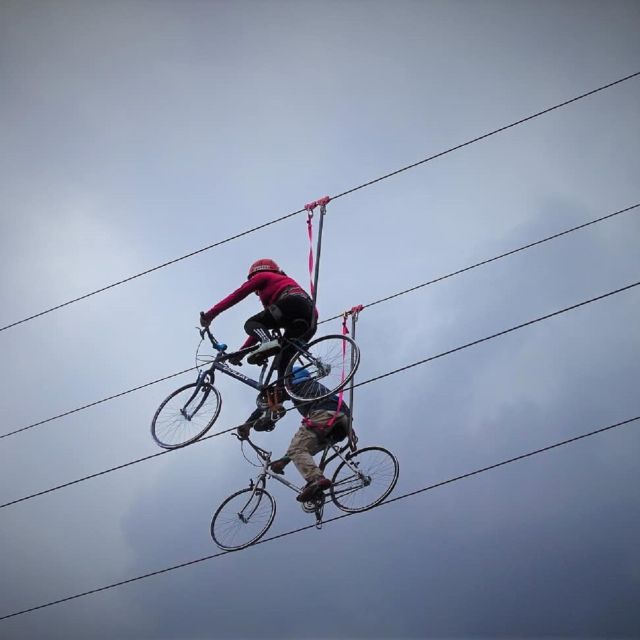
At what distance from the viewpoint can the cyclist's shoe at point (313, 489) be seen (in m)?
8.53

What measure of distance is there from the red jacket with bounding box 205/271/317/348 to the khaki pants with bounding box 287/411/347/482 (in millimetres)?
1661

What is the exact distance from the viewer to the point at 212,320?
9164 millimetres

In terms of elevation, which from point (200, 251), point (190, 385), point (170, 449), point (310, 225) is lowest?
point (170, 449)

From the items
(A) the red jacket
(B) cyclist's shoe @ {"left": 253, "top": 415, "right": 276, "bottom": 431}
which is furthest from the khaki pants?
(A) the red jacket

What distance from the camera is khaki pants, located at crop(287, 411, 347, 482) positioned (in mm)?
8852

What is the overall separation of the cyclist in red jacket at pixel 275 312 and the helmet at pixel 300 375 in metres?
0.21

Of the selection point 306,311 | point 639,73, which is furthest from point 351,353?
point 639,73

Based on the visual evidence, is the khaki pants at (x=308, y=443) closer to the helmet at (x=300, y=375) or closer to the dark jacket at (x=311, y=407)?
the dark jacket at (x=311, y=407)

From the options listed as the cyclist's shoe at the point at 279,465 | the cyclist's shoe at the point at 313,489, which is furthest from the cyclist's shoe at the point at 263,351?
the cyclist's shoe at the point at 313,489

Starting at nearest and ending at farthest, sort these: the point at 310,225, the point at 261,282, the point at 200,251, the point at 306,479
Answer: the point at 306,479, the point at 261,282, the point at 310,225, the point at 200,251

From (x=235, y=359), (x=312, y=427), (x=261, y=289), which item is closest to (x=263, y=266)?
(x=261, y=289)

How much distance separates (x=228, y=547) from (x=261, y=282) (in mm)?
3808

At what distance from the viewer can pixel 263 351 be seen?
30.0 feet

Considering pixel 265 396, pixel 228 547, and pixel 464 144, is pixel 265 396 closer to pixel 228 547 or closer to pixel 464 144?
pixel 228 547
